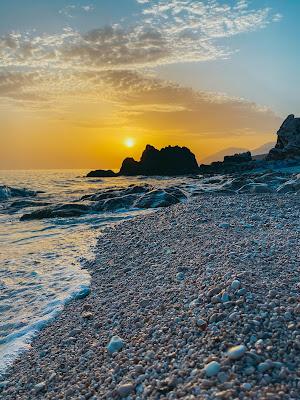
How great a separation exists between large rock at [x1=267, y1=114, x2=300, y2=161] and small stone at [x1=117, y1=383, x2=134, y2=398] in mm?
72526

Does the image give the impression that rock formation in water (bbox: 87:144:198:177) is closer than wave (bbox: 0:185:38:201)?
No

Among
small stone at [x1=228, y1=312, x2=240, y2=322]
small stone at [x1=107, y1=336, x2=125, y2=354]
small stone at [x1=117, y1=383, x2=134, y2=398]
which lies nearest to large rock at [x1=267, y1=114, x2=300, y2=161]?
small stone at [x1=228, y1=312, x2=240, y2=322]

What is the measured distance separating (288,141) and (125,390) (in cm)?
7764

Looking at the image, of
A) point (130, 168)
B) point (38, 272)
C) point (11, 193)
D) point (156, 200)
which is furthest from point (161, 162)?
point (38, 272)

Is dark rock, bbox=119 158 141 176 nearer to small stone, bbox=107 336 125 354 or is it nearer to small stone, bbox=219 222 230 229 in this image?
small stone, bbox=219 222 230 229

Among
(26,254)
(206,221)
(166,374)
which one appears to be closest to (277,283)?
(166,374)

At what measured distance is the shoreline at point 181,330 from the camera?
394 centimetres

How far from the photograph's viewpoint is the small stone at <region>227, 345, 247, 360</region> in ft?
13.2

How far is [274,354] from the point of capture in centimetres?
404

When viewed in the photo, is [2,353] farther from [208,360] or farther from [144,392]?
[208,360]

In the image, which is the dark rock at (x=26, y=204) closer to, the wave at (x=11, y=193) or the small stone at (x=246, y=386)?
the wave at (x=11, y=193)

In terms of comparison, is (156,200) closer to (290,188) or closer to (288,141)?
(290,188)

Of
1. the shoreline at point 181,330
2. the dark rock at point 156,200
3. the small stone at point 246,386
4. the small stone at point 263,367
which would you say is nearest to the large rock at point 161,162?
the dark rock at point 156,200

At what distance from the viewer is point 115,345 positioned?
17.2 ft
